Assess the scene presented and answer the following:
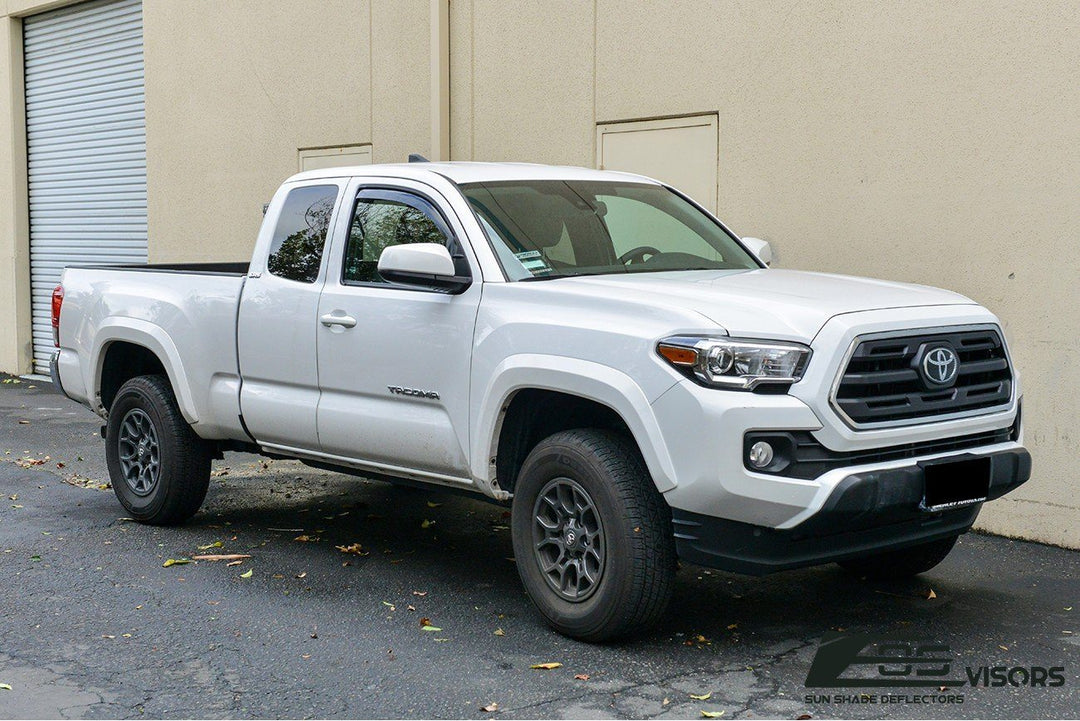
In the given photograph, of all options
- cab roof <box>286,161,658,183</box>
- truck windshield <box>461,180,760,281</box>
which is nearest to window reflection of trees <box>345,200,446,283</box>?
cab roof <box>286,161,658,183</box>

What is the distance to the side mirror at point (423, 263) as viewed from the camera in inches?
219

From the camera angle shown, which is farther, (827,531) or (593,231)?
(593,231)

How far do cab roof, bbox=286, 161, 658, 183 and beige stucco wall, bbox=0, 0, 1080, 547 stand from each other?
1824 millimetres

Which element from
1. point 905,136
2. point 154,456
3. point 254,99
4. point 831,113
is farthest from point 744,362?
point 254,99

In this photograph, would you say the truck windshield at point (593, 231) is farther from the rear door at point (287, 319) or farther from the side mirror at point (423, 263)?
the rear door at point (287, 319)

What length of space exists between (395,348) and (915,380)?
2.31 meters

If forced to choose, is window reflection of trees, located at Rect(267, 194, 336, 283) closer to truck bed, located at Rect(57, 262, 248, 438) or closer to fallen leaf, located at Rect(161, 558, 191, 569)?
truck bed, located at Rect(57, 262, 248, 438)

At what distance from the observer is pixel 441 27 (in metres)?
10.8

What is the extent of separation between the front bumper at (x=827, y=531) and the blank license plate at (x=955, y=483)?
52 millimetres

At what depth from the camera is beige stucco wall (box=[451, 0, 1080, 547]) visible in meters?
7.18

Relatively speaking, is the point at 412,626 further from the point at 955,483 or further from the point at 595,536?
the point at 955,483

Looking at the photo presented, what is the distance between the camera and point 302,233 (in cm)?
675

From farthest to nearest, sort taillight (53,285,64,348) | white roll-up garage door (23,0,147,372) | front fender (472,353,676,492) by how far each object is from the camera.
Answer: white roll-up garage door (23,0,147,372)
taillight (53,285,64,348)
front fender (472,353,676,492)

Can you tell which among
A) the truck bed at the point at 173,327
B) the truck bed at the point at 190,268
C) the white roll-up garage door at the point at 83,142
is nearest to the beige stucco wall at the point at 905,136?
the truck bed at the point at 190,268
